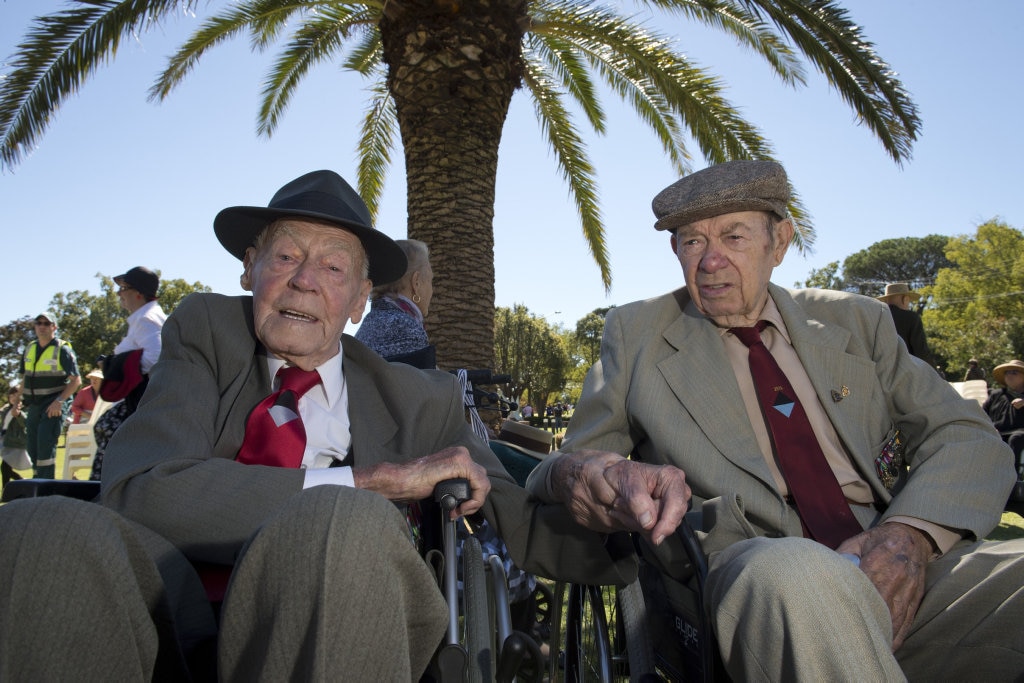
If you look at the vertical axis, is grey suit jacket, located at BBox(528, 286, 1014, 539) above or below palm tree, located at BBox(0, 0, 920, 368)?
below

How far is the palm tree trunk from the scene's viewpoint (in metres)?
6.65

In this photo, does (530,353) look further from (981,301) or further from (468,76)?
(468,76)

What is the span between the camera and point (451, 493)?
2.03 m

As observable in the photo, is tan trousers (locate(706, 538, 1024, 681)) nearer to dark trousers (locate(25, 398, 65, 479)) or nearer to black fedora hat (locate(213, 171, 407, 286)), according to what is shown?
black fedora hat (locate(213, 171, 407, 286))

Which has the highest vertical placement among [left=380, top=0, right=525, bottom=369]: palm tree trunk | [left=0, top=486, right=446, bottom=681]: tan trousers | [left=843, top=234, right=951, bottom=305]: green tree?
[left=843, top=234, right=951, bottom=305]: green tree

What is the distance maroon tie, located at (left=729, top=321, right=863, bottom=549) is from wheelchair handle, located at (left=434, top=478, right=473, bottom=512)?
97cm

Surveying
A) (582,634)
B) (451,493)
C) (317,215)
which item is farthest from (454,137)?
(451,493)

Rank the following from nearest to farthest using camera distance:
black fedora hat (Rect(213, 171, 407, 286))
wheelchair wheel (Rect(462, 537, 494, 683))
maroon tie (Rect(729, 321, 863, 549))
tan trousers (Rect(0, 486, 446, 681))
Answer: tan trousers (Rect(0, 486, 446, 681))
wheelchair wheel (Rect(462, 537, 494, 683))
maroon tie (Rect(729, 321, 863, 549))
black fedora hat (Rect(213, 171, 407, 286))

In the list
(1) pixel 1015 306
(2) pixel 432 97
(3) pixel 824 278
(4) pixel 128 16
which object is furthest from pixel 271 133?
(3) pixel 824 278

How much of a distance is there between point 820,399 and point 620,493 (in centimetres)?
88

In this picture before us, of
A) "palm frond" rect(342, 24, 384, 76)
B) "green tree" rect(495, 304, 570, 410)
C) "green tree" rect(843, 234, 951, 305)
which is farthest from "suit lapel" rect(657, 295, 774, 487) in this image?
"green tree" rect(843, 234, 951, 305)

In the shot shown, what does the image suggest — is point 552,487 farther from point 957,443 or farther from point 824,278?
point 824,278

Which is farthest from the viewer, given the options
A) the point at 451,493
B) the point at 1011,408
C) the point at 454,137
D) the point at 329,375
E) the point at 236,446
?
the point at 1011,408

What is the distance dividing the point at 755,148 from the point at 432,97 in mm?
3879
